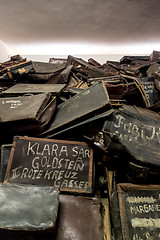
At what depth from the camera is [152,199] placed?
1207 millimetres

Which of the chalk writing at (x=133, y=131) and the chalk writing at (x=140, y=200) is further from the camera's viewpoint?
the chalk writing at (x=133, y=131)

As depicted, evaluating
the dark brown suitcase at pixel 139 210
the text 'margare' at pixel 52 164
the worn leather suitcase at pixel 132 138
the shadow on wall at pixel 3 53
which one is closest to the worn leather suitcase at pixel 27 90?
the text 'margare' at pixel 52 164

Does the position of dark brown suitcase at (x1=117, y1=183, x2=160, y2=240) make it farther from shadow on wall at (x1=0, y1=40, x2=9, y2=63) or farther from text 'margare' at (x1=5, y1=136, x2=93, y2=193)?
shadow on wall at (x1=0, y1=40, x2=9, y2=63)

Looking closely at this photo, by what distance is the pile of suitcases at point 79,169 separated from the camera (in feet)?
3.43

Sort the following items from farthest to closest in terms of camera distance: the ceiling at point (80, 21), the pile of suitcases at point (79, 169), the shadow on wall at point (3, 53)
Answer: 1. the shadow on wall at point (3, 53)
2. the ceiling at point (80, 21)
3. the pile of suitcases at point (79, 169)

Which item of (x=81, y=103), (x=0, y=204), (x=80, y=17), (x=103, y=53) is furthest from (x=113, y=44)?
(x=0, y=204)

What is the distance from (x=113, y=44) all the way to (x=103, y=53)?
0.43m

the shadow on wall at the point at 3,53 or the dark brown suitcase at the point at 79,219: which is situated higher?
the shadow on wall at the point at 3,53

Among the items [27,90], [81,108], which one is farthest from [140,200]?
[27,90]

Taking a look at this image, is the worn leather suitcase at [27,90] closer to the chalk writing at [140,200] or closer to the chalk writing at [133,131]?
the chalk writing at [133,131]

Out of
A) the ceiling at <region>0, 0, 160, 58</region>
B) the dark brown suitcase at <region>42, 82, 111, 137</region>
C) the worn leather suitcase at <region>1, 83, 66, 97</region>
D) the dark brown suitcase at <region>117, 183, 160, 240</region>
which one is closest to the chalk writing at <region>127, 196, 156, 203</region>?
the dark brown suitcase at <region>117, 183, 160, 240</region>

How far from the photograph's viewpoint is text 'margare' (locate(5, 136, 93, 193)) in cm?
133

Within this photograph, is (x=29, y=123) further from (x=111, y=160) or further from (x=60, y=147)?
(x=111, y=160)

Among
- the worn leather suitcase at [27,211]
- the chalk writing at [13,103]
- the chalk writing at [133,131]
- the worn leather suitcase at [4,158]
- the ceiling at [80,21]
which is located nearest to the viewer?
the worn leather suitcase at [27,211]
